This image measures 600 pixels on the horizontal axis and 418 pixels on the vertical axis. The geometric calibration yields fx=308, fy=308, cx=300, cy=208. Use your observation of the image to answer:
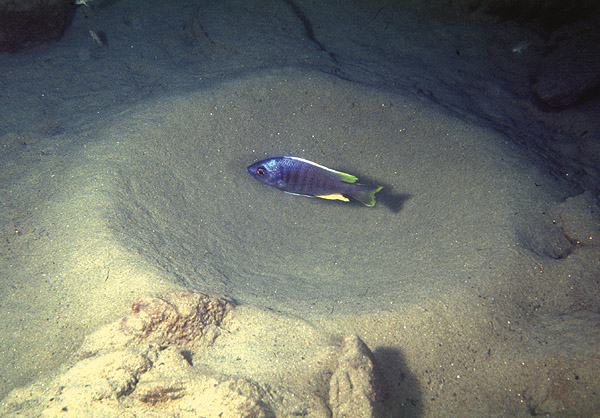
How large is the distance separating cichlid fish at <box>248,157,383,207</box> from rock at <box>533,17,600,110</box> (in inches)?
165

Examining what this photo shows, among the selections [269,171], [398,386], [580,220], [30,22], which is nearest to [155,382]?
[398,386]

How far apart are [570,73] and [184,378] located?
6.94 metres

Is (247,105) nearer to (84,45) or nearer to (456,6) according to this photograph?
(84,45)

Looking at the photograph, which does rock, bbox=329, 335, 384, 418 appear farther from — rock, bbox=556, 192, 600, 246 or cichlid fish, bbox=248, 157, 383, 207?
rock, bbox=556, 192, 600, 246

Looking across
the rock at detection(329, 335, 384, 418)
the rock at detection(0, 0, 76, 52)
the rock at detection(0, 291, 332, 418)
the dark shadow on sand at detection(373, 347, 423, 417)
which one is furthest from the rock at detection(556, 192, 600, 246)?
the rock at detection(0, 0, 76, 52)

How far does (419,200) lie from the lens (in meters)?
3.86

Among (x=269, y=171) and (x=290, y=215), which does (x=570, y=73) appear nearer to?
(x=290, y=215)

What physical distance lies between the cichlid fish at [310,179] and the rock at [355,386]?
1.53 metres

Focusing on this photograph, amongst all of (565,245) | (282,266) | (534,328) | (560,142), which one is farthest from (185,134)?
(560,142)

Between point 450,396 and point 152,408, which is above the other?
point 450,396

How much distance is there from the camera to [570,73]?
5102 millimetres

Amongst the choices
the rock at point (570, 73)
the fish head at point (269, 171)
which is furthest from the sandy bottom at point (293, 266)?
the rock at point (570, 73)

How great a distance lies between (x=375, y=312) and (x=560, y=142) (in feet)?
14.8

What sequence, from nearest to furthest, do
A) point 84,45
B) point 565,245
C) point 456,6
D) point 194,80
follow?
point 565,245 < point 194,80 < point 84,45 < point 456,6
